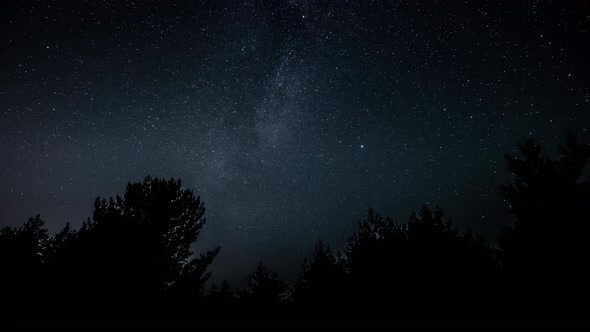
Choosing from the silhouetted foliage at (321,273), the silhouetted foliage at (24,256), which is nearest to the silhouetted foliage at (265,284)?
the silhouetted foliage at (321,273)

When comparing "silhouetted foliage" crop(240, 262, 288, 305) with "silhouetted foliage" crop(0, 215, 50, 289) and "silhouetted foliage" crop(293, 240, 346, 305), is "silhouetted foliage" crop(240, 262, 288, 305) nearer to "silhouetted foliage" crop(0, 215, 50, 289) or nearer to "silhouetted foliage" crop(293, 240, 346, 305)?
"silhouetted foliage" crop(293, 240, 346, 305)

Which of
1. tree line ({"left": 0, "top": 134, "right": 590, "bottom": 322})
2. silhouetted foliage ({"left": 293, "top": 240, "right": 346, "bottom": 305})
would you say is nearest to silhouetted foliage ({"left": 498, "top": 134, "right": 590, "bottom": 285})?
tree line ({"left": 0, "top": 134, "right": 590, "bottom": 322})

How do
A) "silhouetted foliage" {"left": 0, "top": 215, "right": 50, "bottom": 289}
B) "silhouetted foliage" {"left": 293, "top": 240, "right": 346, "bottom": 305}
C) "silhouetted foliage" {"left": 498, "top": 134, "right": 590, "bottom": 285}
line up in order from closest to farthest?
1. "silhouetted foliage" {"left": 498, "top": 134, "right": 590, "bottom": 285}
2. "silhouetted foliage" {"left": 0, "top": 215, "right": 50, "bottom": 289}
3. "silhouetted foliage" {"left": 293, "top": 240, "right": 346, "bottom": 305}

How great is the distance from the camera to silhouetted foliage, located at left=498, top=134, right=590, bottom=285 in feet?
36.2

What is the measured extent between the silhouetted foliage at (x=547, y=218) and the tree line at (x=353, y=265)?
0.14ft

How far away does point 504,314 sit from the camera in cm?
733

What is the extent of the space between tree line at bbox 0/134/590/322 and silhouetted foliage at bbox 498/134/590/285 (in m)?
0.04

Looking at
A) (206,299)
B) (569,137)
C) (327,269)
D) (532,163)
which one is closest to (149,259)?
(206,299)

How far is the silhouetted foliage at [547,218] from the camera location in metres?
11.0

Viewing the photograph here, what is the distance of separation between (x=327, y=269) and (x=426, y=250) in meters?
9.46

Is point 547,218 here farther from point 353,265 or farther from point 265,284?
point 265,284

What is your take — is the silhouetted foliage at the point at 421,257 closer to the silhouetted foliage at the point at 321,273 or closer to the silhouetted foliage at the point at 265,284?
the silhouetted foliage at the point at 321,273

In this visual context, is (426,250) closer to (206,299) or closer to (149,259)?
(206,299)

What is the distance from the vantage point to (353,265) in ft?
61.3
